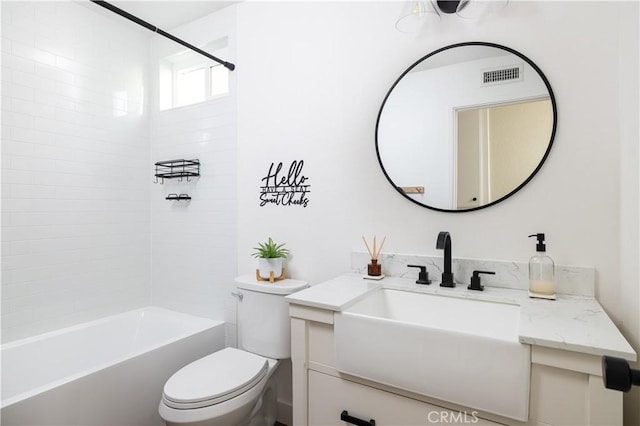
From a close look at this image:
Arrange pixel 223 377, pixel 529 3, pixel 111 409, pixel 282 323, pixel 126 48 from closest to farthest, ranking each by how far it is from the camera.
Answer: pixel 529 3 → pixel 223 377 → pixel 111 409 → pixel 282 323 → pixel 126 48

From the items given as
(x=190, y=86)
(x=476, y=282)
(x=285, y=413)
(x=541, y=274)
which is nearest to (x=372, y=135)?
(x=476, y=282)

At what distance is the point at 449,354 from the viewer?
40.4 inches

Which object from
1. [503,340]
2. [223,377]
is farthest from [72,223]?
[503,340]

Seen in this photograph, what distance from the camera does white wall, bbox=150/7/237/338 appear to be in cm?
236

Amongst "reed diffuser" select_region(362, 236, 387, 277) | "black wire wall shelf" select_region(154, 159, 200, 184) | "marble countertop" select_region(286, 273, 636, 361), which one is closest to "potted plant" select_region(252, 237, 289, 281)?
"marble countertop" select_region(286, 273, 636, 361)

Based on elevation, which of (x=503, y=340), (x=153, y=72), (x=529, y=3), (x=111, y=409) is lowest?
(x=111, y=409)

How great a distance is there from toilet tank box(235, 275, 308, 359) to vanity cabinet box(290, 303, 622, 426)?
46cm

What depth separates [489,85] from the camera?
1.53 m

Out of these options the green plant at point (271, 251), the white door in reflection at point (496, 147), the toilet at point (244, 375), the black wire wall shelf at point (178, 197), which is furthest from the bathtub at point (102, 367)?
the white door in reflection at point (496, 147)

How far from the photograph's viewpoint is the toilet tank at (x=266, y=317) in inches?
72.3

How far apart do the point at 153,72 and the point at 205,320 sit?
2.04 m

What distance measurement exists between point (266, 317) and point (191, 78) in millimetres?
2100

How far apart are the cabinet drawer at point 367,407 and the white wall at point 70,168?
6.31ft

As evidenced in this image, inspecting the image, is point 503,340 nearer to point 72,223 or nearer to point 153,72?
point 72,223
